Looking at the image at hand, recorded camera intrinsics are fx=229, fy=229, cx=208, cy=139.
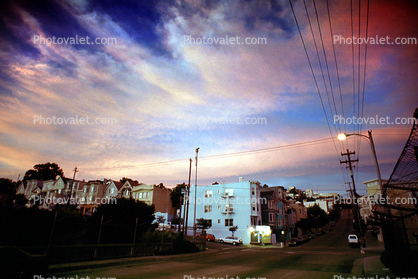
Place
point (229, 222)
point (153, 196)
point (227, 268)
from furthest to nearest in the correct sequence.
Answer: point (153, 196) < point (229, 222) < point (227, 268)

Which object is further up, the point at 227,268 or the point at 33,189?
the point at 33,189

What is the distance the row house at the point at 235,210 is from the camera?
46.9 m

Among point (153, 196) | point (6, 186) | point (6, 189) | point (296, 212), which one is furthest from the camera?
point (296, 212)

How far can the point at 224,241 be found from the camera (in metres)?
42.8

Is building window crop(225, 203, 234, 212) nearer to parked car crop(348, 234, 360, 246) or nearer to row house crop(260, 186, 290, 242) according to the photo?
row house crop(260, 186, 290, 242)

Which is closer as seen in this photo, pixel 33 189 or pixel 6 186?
pixel 6 186

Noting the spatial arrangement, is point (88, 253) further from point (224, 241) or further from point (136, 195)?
point (136, 195)

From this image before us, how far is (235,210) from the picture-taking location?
49.5m

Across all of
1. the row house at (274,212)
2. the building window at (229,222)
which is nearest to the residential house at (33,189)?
the building window at (229,222)

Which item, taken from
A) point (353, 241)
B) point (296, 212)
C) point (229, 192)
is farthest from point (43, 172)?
point (353, 241)

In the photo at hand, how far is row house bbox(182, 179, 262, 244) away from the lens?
154ft

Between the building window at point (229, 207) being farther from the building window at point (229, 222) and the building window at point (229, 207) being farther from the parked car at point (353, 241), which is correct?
the parked car at point (353, 241)

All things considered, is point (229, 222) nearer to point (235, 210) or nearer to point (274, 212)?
point (235, 210)

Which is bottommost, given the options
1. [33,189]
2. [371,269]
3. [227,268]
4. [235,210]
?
[227,268]
